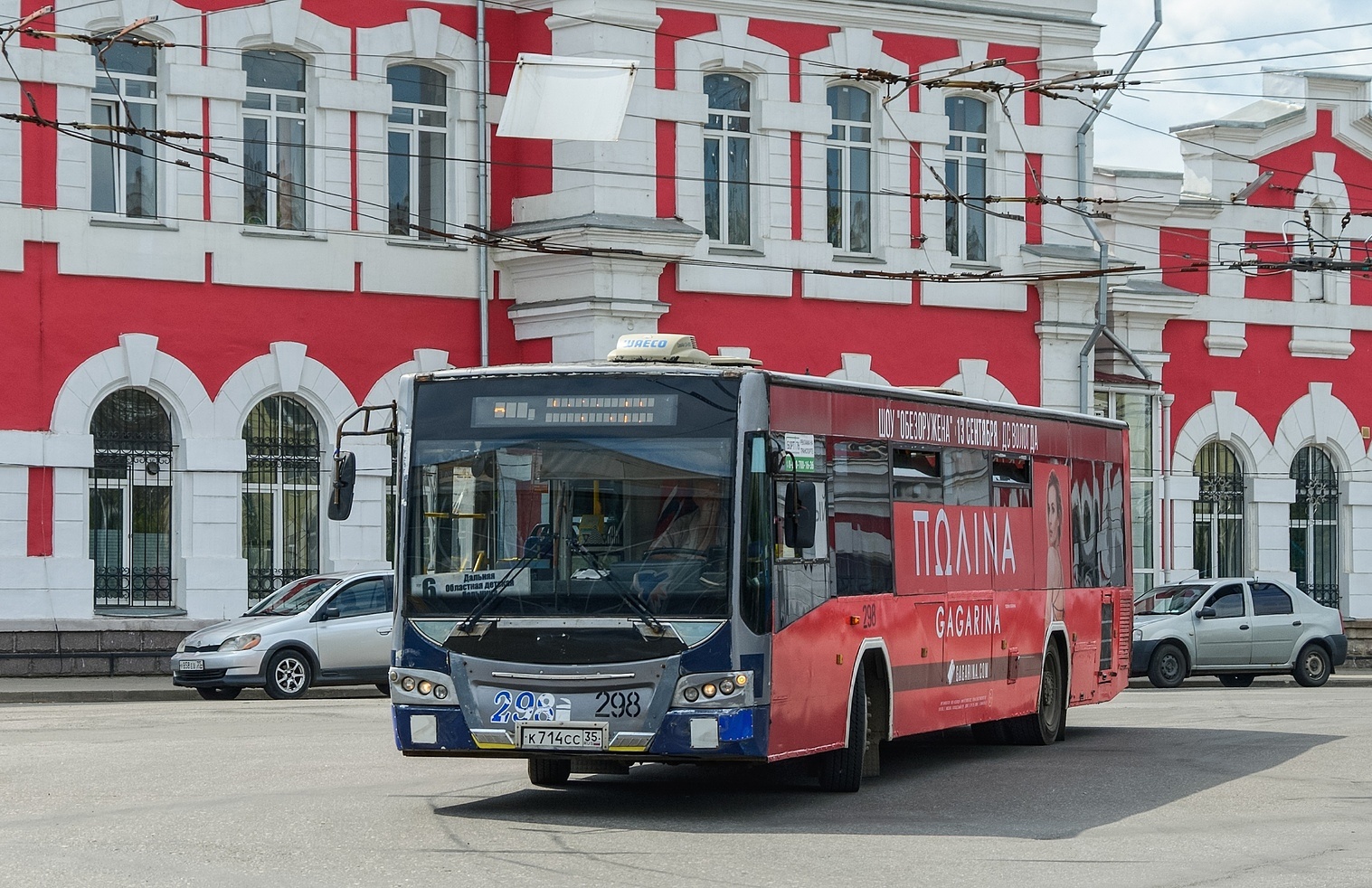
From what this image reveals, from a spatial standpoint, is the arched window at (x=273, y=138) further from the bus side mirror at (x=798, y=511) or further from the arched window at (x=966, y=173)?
the bus side mirror at (x=798, y=511)

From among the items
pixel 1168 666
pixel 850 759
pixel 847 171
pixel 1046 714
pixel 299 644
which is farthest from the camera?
pixel 847 171

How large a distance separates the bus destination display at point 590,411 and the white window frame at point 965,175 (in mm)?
19198

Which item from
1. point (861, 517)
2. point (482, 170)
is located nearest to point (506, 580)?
point (861, 517)

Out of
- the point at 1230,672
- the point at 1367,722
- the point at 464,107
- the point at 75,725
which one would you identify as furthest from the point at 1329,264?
the point at 75,725

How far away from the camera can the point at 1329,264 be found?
90.9 ft

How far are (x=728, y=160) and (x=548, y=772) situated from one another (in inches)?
666

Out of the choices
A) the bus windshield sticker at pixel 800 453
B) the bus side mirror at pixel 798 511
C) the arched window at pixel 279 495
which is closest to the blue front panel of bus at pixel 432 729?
the bus side mirror at pixel 798 511

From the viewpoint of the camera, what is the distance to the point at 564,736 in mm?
13430

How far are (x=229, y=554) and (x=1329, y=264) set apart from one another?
1354cm

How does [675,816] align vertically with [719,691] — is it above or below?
below

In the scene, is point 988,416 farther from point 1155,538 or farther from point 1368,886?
point 1155,538

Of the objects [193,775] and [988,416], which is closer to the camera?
[193,775]

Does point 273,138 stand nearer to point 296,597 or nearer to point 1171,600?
point 296,597

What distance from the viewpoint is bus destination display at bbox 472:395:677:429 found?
13.8m
